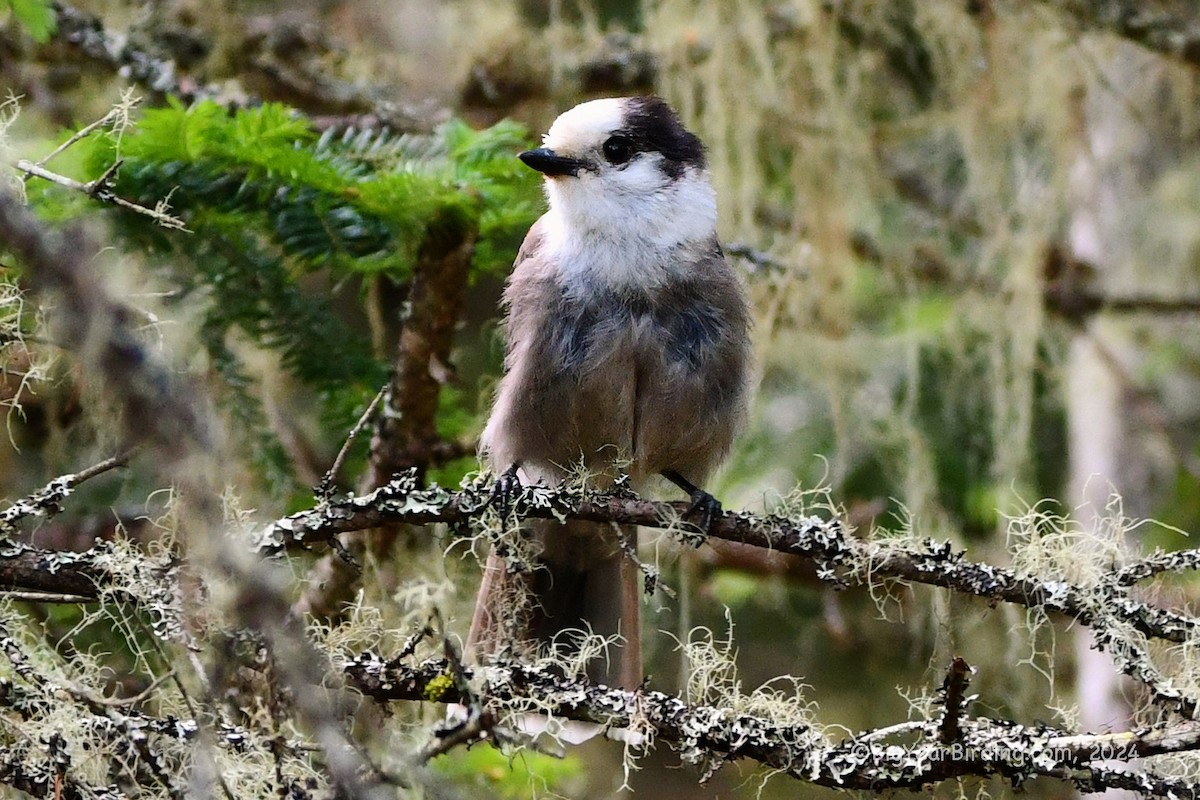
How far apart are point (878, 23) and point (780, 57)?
333mm

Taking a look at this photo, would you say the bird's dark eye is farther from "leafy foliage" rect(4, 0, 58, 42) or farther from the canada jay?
"leafy foliage" rect(4, 0, 58, 42)

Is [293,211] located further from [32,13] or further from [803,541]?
[803,541]

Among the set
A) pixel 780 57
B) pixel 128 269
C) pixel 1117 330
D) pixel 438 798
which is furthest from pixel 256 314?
pixel 1117 330

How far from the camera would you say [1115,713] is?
12.7 ft

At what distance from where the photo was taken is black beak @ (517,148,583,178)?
2.69m

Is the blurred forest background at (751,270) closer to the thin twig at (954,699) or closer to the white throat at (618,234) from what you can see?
the white throat at (618,234)

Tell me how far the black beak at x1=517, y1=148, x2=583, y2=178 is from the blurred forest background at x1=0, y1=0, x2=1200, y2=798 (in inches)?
2.5

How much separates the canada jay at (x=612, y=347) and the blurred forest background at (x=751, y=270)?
0.47 feet

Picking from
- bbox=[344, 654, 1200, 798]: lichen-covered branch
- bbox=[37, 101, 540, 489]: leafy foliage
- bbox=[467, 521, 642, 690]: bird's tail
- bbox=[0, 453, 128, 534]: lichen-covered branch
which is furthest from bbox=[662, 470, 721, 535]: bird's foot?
bbox=[0, 453, 128, 534]: lichen-covered branch

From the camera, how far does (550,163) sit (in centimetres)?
275

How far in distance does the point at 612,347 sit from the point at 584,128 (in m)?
0.52

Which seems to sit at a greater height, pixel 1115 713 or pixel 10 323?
pixel 10 323

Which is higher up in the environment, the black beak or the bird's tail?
the black beak

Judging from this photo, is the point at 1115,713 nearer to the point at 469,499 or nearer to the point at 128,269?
the point at 469,499
